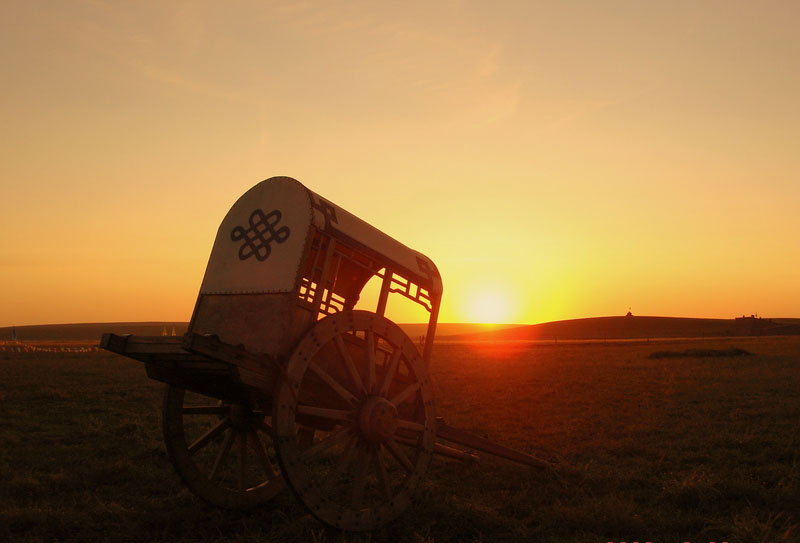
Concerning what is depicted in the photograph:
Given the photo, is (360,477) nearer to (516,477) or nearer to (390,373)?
(390,373)

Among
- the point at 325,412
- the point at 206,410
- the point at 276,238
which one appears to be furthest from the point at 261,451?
the point at 276,238

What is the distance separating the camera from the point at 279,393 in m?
5.43

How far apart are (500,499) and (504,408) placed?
7.47 m

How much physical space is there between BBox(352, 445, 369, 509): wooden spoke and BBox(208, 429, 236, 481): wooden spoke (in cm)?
183

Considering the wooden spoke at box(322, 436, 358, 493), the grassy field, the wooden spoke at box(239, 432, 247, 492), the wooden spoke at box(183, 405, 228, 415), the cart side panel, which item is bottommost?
the grassy field

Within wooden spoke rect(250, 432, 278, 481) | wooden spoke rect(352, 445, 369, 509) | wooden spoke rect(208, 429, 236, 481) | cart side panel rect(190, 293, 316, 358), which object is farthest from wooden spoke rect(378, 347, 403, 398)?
wooden spoke rect(208, 429, 236, 481)

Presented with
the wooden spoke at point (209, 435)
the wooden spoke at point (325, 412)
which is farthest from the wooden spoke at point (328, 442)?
the wooden spoke at point (209, 435)

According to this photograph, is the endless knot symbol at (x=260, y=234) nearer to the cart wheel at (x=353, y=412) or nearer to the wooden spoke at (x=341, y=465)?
the cart wheel at (x=353, y=412)

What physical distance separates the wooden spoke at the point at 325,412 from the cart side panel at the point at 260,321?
1.75ft

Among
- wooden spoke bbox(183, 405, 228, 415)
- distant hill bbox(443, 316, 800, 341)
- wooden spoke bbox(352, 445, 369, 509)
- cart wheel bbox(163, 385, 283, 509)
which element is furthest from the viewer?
distant hill bbox(443, 316, 800, 341)

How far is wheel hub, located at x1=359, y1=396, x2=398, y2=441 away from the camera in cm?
605

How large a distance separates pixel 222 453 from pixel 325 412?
1983 millimetres

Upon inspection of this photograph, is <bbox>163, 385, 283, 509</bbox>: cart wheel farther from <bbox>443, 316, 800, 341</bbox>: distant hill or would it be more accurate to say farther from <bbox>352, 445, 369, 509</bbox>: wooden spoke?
<bbox>443, 316, 800, 341</bbox>: distant hill

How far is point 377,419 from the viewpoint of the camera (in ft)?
19.9
